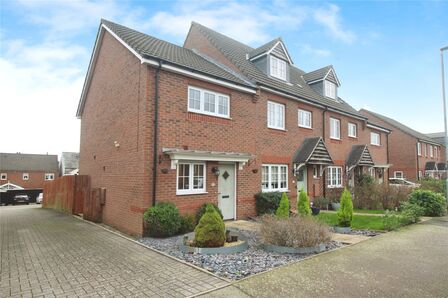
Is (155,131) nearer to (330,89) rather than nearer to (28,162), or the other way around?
(330,89)

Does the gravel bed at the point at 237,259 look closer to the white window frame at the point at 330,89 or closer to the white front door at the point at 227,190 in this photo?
the white front door at the point at 227,190

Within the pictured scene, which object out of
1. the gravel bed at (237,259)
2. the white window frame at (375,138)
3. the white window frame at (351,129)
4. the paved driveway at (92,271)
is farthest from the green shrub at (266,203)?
the white window frame at (375,138)

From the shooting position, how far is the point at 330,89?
20.2 m

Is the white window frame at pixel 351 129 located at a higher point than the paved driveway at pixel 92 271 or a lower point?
higher

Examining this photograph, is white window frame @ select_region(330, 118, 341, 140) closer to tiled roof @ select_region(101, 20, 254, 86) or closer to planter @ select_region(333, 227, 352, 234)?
tiled roof @ select_region(101, 20, 254, 86)

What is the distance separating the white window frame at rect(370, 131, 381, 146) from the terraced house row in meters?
5.99

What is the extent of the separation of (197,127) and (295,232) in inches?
208

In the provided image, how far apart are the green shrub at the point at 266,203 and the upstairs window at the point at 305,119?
525 cm

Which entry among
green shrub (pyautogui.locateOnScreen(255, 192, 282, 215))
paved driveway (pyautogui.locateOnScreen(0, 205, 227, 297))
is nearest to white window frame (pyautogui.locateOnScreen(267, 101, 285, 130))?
green shrub (pyautogui.locateOnScreen(255, 192, 282, 215))

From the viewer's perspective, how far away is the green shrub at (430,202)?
42.9 feet

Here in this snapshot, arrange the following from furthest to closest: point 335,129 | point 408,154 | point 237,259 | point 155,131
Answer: point 408,154, point 335,129, point 155,131, point 237,259

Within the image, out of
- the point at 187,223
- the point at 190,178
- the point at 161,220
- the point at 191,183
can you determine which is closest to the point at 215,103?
the point at 190,178

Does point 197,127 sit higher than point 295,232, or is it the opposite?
point 197,127

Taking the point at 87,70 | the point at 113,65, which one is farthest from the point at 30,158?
the point at 113,65
